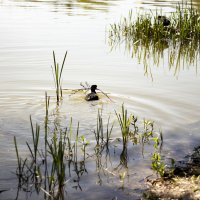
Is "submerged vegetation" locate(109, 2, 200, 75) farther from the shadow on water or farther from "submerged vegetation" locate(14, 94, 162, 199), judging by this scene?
the shadow on water

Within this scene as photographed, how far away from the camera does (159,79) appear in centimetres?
1008

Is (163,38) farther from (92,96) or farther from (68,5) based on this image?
(68,5)

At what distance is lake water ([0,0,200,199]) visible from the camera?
6.12 meters

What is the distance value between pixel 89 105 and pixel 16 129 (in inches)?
79.9

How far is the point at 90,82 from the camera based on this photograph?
31.5 feet

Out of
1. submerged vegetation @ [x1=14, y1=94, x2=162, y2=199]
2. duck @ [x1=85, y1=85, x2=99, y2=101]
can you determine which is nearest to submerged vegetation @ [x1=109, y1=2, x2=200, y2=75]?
duck @ [x1=85, y1=85, x2=99, y2=101]

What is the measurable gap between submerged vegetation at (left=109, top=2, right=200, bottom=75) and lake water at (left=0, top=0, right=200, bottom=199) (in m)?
0.52

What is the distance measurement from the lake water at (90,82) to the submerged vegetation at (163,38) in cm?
52

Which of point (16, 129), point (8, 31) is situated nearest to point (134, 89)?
point (16, 129)

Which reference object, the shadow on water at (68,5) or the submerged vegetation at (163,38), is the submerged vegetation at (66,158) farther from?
the shadow on water at (68,5)

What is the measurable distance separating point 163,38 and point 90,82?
6.58 meters

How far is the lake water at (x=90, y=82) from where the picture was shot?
612 cm

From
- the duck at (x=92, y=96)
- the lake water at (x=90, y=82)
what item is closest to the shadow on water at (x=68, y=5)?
the lake water at (x=90, y=82)

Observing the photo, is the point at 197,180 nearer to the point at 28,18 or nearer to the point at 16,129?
the point at 16,129
